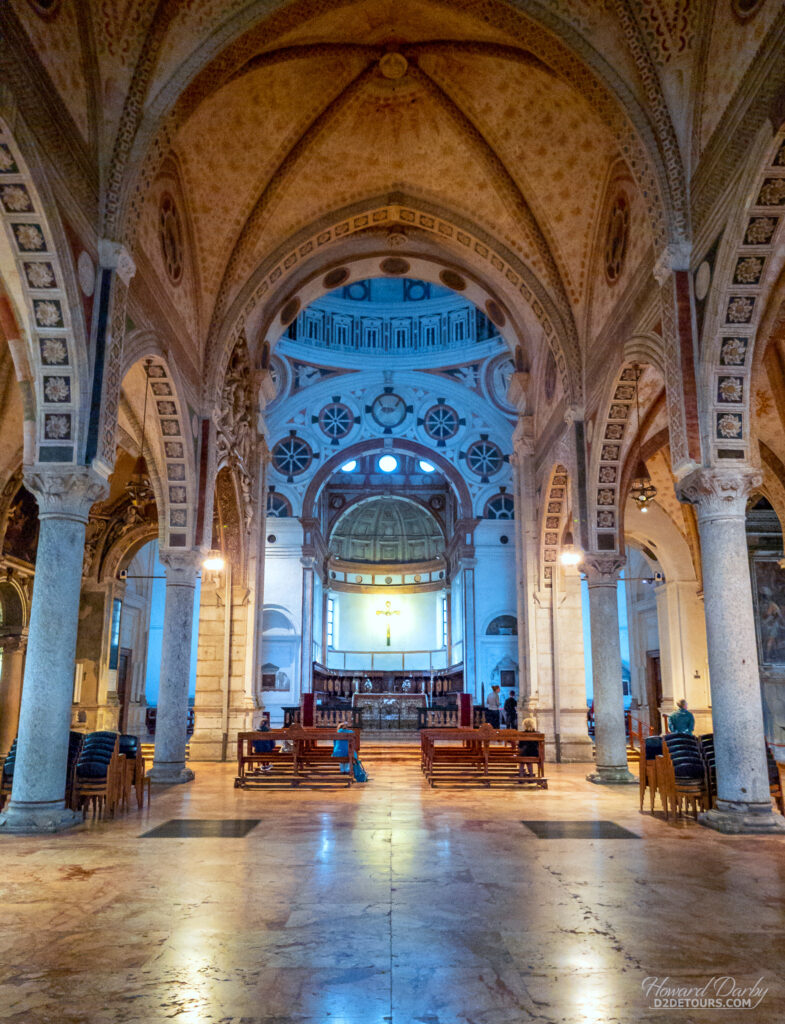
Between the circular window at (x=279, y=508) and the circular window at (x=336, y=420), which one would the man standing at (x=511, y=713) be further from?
the circular window at (x=336, y=420)

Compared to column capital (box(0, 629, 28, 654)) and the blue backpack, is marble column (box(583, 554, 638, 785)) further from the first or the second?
column capital (box(0, 629, 28, 654))

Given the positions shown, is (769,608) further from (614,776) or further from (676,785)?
(676,785)

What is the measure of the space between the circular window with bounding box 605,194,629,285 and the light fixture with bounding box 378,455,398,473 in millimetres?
22491

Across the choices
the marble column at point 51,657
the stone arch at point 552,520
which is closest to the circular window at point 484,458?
the stone arch at point 552,520

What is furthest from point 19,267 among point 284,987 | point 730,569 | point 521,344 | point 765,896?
point 521,344

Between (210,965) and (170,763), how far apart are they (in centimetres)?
1037

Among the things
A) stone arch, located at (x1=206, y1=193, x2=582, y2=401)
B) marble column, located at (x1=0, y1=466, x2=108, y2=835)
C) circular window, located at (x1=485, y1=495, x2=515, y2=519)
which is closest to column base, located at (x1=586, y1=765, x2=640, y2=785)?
stone arch, located at (x1=206, y1=193, x2=582, y2=401)

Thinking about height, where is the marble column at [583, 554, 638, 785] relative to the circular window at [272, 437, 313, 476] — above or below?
below

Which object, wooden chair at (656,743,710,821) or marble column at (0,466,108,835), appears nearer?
marble column at (0,466,108,835)

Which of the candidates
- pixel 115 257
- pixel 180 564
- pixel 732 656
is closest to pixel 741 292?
pixel 732 656

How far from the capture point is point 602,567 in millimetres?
14680

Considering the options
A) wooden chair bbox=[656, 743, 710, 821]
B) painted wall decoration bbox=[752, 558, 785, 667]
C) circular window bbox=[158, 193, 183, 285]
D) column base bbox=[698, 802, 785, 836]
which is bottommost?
column base bbox=[698, 802, 785, 836]

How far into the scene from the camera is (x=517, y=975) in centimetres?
427

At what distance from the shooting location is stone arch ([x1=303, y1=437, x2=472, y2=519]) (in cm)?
3012
